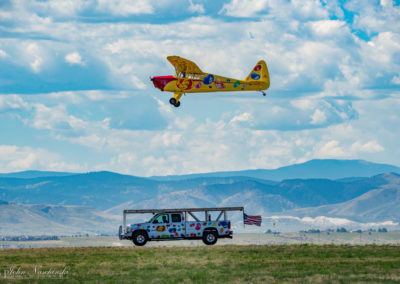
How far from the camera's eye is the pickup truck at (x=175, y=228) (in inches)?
2174

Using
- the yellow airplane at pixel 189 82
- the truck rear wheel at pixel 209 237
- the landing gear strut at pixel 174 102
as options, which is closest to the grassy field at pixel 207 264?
the truck rear wheel at pixel 209 237

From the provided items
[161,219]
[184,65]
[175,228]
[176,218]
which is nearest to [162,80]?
[184,65]

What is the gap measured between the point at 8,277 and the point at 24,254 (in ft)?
32.7

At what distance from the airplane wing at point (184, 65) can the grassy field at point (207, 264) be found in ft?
86.5

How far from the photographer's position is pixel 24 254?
5122 centimetres

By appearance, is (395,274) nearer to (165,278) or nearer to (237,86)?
(165,278)

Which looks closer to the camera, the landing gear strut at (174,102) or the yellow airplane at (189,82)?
the landing gear strut at (174,102)

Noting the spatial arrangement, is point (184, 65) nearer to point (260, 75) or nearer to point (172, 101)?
point (172, 101)

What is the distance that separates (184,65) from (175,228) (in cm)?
2407

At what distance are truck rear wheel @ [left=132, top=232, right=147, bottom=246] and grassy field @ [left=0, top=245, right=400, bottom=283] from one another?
248 cm

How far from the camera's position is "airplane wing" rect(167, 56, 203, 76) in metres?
74.6

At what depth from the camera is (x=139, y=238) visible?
55844 millimetres

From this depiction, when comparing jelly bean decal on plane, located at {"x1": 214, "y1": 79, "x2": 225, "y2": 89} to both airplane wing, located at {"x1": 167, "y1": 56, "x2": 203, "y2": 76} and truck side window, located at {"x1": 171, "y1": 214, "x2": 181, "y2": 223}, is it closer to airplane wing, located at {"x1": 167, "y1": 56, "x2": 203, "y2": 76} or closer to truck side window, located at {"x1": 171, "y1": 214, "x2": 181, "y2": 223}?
airplane wing, located at {"x1": 167, "y1": 56, "x2": 203, "y2": 76}

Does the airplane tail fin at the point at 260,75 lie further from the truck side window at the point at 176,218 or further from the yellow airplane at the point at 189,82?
the truck side window at the point at 176,218
